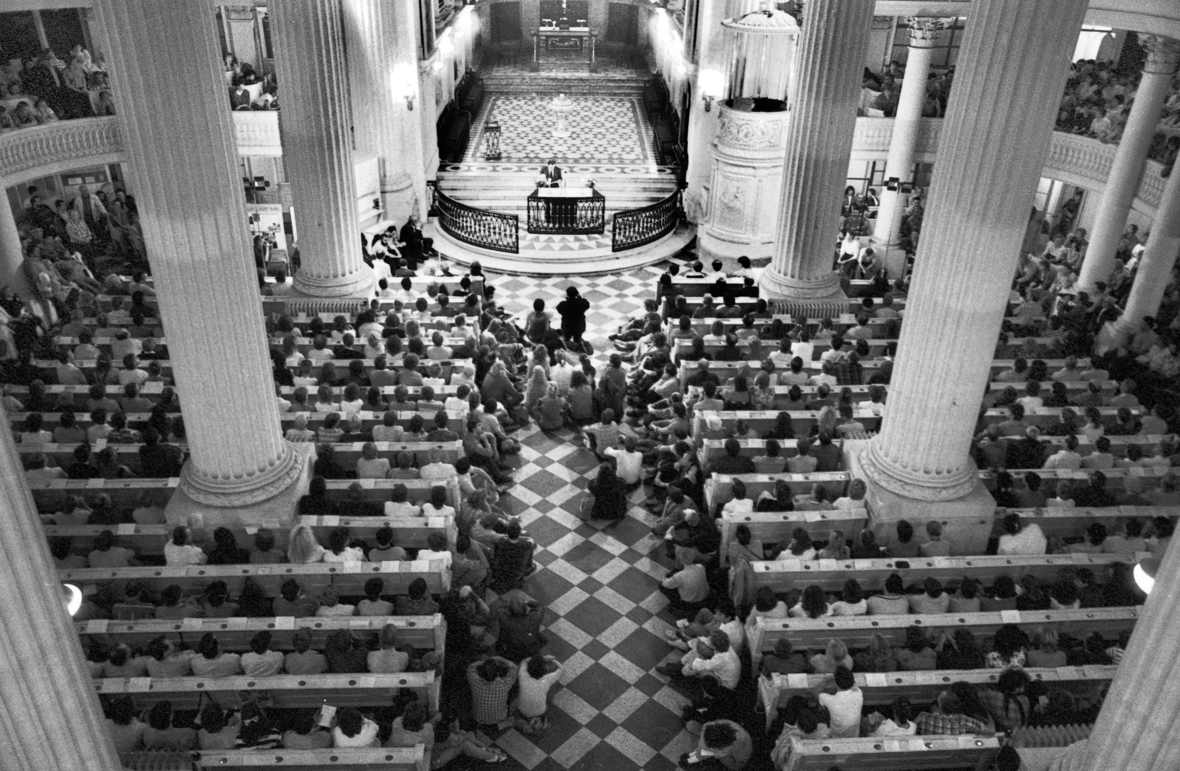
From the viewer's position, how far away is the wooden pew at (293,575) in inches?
364

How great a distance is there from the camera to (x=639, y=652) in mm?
10078

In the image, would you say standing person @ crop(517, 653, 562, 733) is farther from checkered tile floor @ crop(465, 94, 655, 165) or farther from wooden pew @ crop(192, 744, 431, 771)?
checkered tile floor @ crop(465, 94, 655, 165)

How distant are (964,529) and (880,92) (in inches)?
509

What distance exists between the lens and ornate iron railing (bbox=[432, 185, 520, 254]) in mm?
20438

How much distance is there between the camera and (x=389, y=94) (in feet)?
66.0

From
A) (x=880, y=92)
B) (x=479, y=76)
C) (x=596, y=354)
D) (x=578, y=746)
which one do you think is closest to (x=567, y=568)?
(x=578, y=746)

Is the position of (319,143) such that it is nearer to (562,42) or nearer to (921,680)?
(921,680)

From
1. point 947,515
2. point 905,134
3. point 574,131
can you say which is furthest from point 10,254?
point 905,134

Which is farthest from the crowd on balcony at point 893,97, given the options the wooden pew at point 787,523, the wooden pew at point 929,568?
the wooden pew at point 929,568

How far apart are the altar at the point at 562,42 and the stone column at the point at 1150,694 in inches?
1303

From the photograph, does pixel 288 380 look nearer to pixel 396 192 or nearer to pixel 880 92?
pixel 396 192

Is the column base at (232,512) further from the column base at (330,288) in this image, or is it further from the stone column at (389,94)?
the stone column at (389,94)

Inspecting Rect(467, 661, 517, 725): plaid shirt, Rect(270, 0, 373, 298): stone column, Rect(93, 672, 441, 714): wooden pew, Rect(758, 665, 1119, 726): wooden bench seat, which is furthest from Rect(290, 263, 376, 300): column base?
Rect(758, 665, 1119, 726): wooden bench seat

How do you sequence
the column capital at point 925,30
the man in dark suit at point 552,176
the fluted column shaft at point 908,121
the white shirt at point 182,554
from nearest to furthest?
the white shirt at point 182,554, the column capital at point 925,30, the fluted column shaft at point 908,121, the man in dark suit at point 552,176
